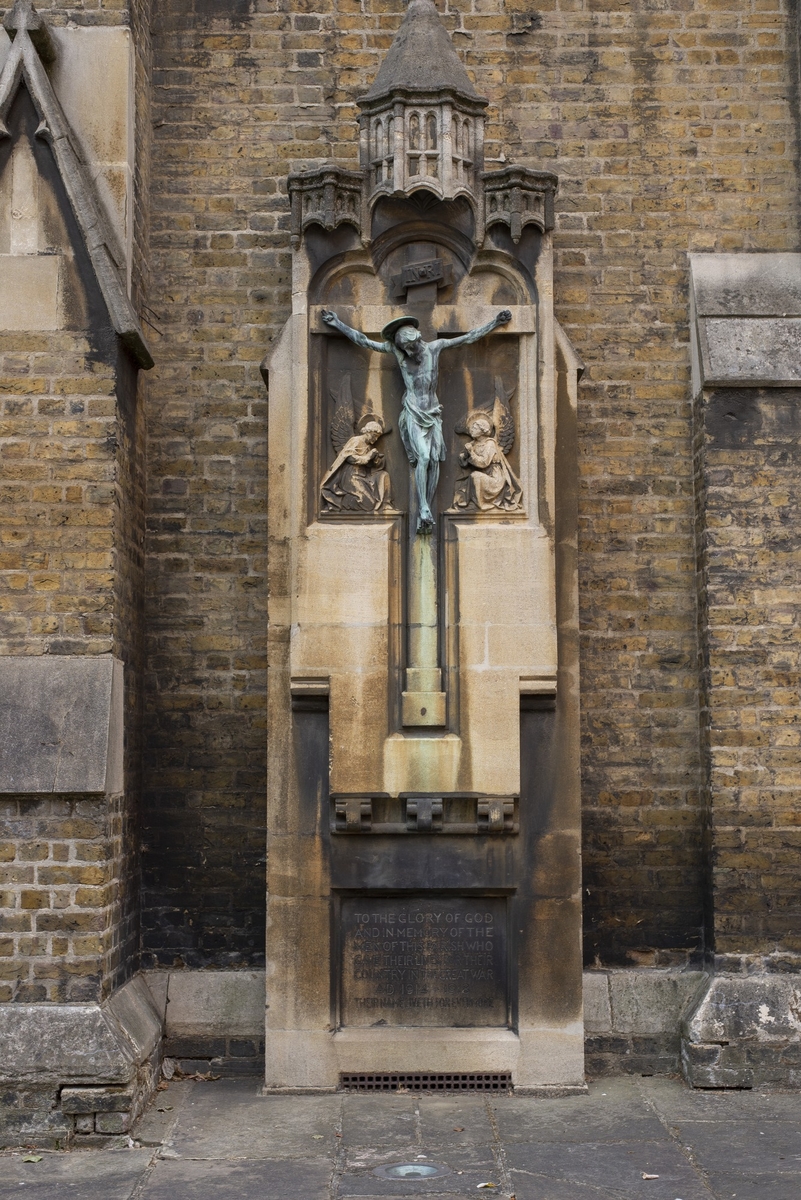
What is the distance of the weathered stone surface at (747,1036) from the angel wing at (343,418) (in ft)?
12.6

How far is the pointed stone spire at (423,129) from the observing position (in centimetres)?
754

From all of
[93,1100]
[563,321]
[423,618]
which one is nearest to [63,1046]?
[93,1100]

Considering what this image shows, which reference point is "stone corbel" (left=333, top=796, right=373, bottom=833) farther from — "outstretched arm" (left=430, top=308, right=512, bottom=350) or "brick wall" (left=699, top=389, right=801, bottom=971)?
"outstretched arm" (left=430, top=308, right=512, bottom=350)

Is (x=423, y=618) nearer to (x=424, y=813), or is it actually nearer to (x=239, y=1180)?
(x=424, y=813)

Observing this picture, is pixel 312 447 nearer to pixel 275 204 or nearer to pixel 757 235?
pixel 275 204

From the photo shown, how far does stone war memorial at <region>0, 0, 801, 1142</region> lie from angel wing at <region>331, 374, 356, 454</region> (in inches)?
0.8

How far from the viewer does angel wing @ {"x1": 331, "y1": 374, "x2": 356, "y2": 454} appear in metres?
7.68

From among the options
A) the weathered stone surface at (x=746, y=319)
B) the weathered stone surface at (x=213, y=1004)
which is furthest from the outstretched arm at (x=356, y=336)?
the weathered stone surface at (x=213, y=1004)

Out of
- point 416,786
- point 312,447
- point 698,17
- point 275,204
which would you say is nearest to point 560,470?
point 312,447

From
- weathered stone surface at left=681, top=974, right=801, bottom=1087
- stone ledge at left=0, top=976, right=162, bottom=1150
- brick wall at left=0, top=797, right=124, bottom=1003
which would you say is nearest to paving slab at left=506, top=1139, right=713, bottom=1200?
weathered stone surface at left=681, top=974, right=801, bottom=1087

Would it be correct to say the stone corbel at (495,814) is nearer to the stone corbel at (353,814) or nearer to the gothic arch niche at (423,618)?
the gothic arch niche at (423,618)

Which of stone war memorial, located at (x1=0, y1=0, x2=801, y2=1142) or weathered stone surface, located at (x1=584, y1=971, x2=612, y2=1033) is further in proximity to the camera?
weathered stone surface, located at (x1=584, y1=971, x2=612, y2=1033)

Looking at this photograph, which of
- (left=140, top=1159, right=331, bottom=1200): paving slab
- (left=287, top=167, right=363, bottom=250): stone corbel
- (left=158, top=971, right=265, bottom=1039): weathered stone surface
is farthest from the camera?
(left=158, top=971, right=265, bottom=1039): weathered stone surface

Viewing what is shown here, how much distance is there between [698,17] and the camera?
8.70 m
